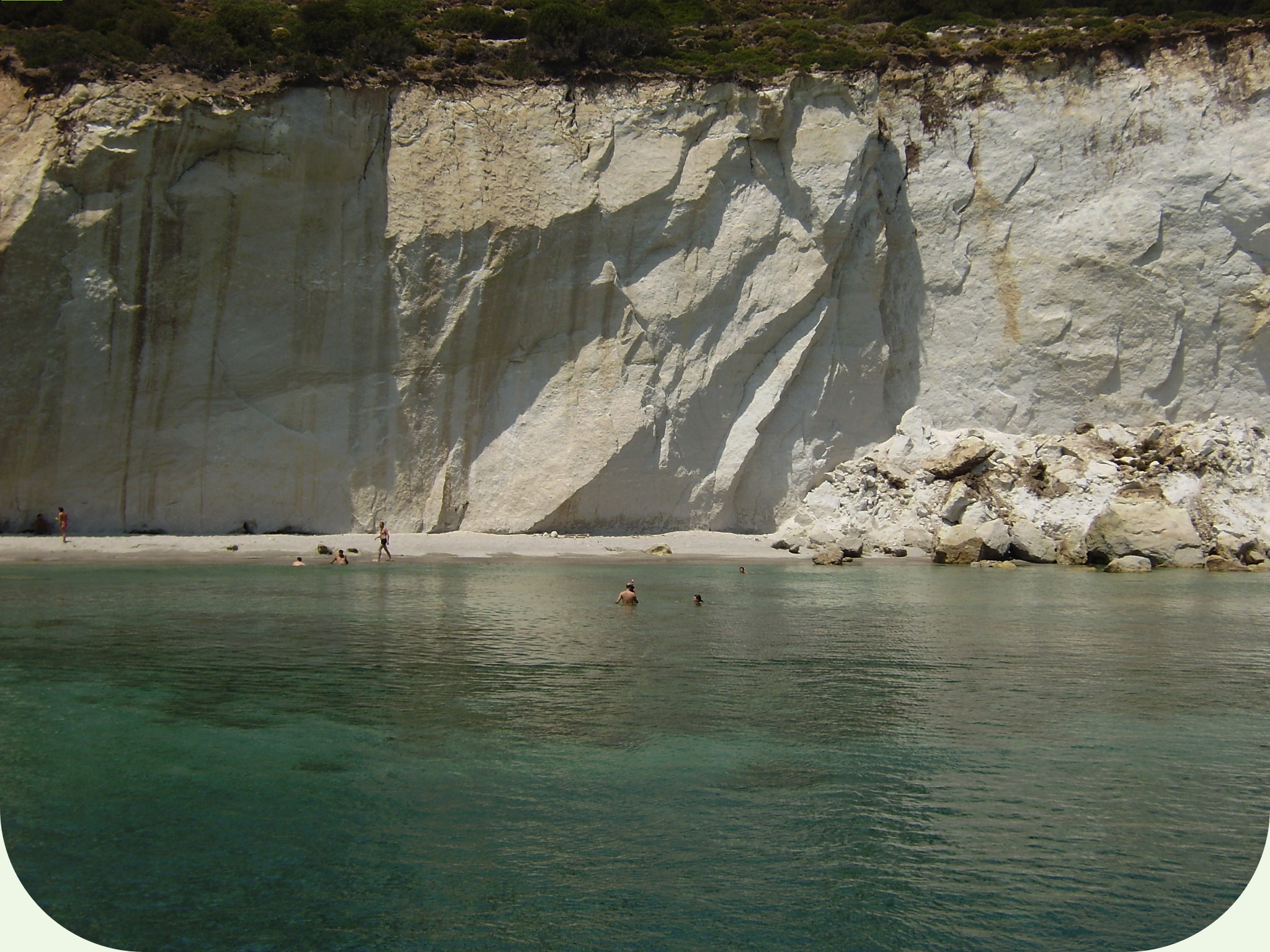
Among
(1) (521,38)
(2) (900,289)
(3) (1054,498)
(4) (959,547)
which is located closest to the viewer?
(4) (959,547)

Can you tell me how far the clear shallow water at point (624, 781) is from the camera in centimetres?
481

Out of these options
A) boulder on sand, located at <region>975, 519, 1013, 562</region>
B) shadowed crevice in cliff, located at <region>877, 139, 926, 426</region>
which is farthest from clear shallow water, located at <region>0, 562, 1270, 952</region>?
shadowed crevice in cliff, located at <region>877, 139, 926, 426</region>

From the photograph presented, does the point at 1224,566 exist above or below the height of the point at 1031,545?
below

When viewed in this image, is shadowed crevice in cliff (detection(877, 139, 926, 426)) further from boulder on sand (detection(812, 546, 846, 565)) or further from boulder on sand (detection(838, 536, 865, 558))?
boulder on sand (detection(812, 546, 846, 565))

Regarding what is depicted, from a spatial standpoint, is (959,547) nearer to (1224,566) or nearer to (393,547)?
(1224,566)

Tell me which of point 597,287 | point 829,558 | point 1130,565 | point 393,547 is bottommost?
point 393,547

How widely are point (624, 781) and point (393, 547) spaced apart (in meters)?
15.3

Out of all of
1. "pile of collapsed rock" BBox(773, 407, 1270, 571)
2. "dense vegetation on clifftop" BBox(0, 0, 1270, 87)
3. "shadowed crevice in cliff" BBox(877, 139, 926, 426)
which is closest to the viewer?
"pile of collapsed rock" BBox(773, 407, 1270, 571)

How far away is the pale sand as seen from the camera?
61.3ft

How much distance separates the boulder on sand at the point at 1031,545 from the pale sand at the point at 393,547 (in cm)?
442

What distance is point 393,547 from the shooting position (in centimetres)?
2108

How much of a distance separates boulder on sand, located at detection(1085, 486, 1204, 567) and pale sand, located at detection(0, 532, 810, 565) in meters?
5.78

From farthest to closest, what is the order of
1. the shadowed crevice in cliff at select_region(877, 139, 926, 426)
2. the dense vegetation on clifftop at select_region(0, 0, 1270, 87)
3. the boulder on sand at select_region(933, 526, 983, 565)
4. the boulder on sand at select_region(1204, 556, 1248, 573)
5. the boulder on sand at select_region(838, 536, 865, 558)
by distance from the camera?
the shadowed crevice in cliff at select_region(877, 139, 926, 426), the dense vegetation on clifftop at select_region(0, 0, 1270, 87), the boulder on sand at select_region(838, 536, 865, 558), the boulder on sand at select_region(933, 526, 983, 565), the boulder on sand at select_region(1204, 556, 1248, 573)

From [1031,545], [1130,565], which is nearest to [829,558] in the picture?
[1031,545]
